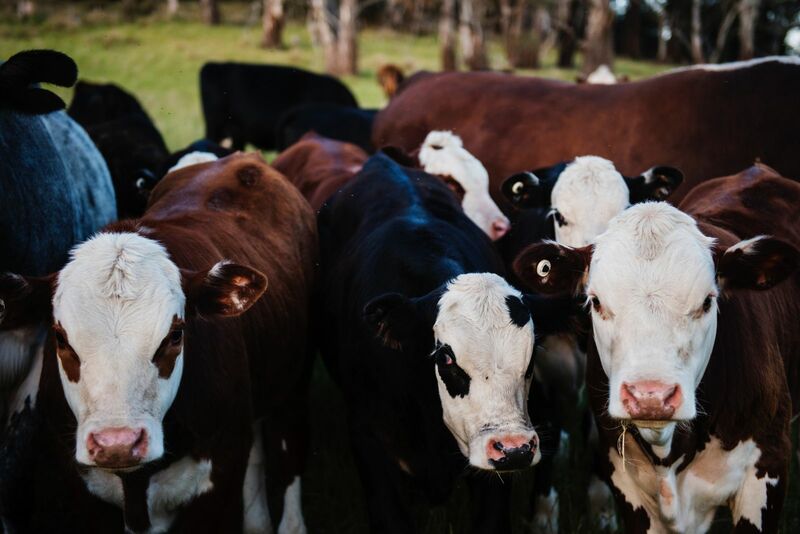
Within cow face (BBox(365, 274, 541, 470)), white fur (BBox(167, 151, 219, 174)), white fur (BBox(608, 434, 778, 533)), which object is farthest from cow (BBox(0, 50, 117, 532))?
white fur (BBox(608, 434, 778, 533))

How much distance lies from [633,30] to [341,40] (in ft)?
51.4

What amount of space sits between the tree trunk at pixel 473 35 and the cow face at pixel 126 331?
2649 centimetres

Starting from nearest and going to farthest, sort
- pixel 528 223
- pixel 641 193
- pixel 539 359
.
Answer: pixel 539 359 < pixel 641 193 < pixel 528 223

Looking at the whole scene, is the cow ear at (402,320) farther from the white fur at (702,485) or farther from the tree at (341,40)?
the tree at (341,40)

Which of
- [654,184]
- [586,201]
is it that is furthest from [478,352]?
[654,184]

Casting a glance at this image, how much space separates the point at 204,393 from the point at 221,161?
2.13m

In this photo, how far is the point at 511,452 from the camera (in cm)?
373

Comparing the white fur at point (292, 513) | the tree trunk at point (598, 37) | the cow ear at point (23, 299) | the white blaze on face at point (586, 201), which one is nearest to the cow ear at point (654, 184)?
the white blaze on face at point (586, 201)

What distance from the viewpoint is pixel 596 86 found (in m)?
7.81

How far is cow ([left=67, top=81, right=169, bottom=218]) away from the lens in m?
8.26

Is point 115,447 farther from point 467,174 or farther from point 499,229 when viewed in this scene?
point 467,174

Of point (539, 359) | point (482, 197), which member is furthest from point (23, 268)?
point (482, 197)

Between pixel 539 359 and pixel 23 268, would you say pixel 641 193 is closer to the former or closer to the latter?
pixel 539 359

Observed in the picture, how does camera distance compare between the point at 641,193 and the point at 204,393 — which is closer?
the point at 204,393
